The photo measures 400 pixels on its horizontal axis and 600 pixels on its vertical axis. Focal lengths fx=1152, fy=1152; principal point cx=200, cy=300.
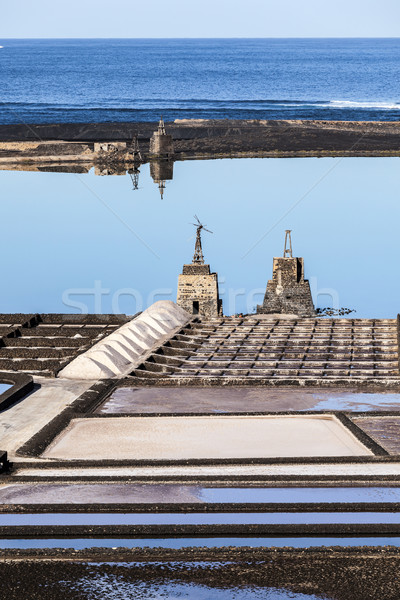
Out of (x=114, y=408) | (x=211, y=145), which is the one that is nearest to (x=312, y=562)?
(x=114, y=408)

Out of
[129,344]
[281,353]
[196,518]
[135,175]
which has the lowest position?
[196,518]

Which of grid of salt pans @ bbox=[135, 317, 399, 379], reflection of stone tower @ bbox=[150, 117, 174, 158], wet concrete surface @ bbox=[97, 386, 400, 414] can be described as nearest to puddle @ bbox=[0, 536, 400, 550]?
wet concrete surface @ bbox=[97, 386, 400, 414]

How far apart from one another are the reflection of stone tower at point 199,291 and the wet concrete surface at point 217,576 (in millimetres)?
33826

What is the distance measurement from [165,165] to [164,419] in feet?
265

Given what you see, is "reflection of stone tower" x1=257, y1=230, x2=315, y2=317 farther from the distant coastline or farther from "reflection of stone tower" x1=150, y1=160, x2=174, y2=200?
the distant coastline

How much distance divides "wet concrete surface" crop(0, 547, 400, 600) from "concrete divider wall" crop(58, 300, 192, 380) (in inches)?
721

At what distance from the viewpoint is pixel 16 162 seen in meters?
117

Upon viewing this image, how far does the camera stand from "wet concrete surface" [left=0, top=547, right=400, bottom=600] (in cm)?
2194

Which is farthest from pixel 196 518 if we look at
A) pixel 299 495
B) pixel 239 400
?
pixel 239 400

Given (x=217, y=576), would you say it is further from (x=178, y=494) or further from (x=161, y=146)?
(x=161, y=146)

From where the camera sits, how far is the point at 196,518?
25.9 meters

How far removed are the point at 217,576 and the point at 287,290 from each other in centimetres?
3972

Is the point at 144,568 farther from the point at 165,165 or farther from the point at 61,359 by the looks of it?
the point at 165,165

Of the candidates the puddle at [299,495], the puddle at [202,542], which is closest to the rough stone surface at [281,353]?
the puddle at [299,495]
